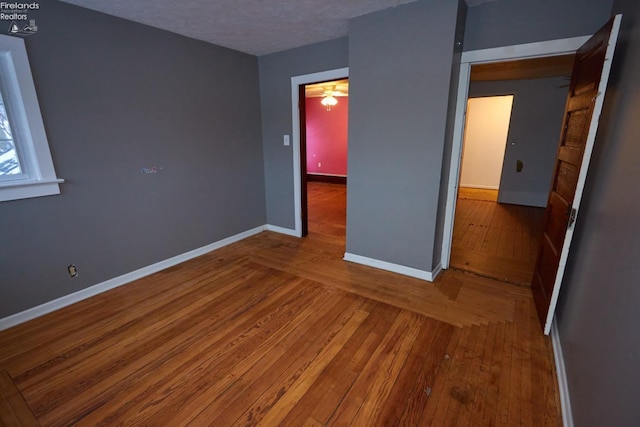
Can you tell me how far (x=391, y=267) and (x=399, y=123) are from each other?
1455 mm

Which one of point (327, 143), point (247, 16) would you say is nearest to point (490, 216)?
point (247, 16)

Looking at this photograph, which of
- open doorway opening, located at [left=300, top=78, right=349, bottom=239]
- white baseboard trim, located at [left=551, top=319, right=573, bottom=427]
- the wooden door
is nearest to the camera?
white baseboard trim, located at [left=551, top=319, right=573, bottom=427]

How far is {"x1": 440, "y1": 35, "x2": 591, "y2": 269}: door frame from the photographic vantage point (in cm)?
217

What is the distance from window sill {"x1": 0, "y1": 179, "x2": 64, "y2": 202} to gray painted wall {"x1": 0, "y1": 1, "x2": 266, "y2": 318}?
7cm

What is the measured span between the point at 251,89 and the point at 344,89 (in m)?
3.66

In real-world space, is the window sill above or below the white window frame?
below

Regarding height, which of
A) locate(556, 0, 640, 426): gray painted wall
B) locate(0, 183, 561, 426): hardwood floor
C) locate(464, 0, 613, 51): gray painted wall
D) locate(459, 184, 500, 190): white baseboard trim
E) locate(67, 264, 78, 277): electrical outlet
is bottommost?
locate(0, 183, 561, 426): hardwood floor

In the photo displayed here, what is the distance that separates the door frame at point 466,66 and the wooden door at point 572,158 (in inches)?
6.2

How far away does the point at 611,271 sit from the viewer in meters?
1.28

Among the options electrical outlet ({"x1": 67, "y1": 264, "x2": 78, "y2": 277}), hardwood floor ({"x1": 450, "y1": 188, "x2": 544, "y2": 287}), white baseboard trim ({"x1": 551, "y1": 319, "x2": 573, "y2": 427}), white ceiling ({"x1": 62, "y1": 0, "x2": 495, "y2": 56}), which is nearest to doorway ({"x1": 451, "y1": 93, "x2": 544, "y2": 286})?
hardwood floor ({"x1": 450, "y1": 188, "x2": 544, "y2": 287})

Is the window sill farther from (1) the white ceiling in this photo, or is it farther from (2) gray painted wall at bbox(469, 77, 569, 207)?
A: (2) gray painted wall at bbox(469, 77, 569, 207)

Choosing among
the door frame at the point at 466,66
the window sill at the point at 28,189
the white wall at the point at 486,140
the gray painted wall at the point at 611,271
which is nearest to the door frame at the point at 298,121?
the door frame at the point at 466,66

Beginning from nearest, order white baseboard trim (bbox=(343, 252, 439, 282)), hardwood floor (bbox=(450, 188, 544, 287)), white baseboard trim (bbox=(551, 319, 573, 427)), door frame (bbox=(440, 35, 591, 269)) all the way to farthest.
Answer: white baseboard trim (bbox=(551, 319, 573, 427))
door frame (bbox=(440, 35, 591, 269))
white baseboard trim (bbox=(343, 252, 439, 282))
hardwood floor (bbox=(450, 188, 544, 287))

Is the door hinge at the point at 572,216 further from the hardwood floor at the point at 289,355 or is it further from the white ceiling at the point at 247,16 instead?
the white ceiling at the point at 247,16
